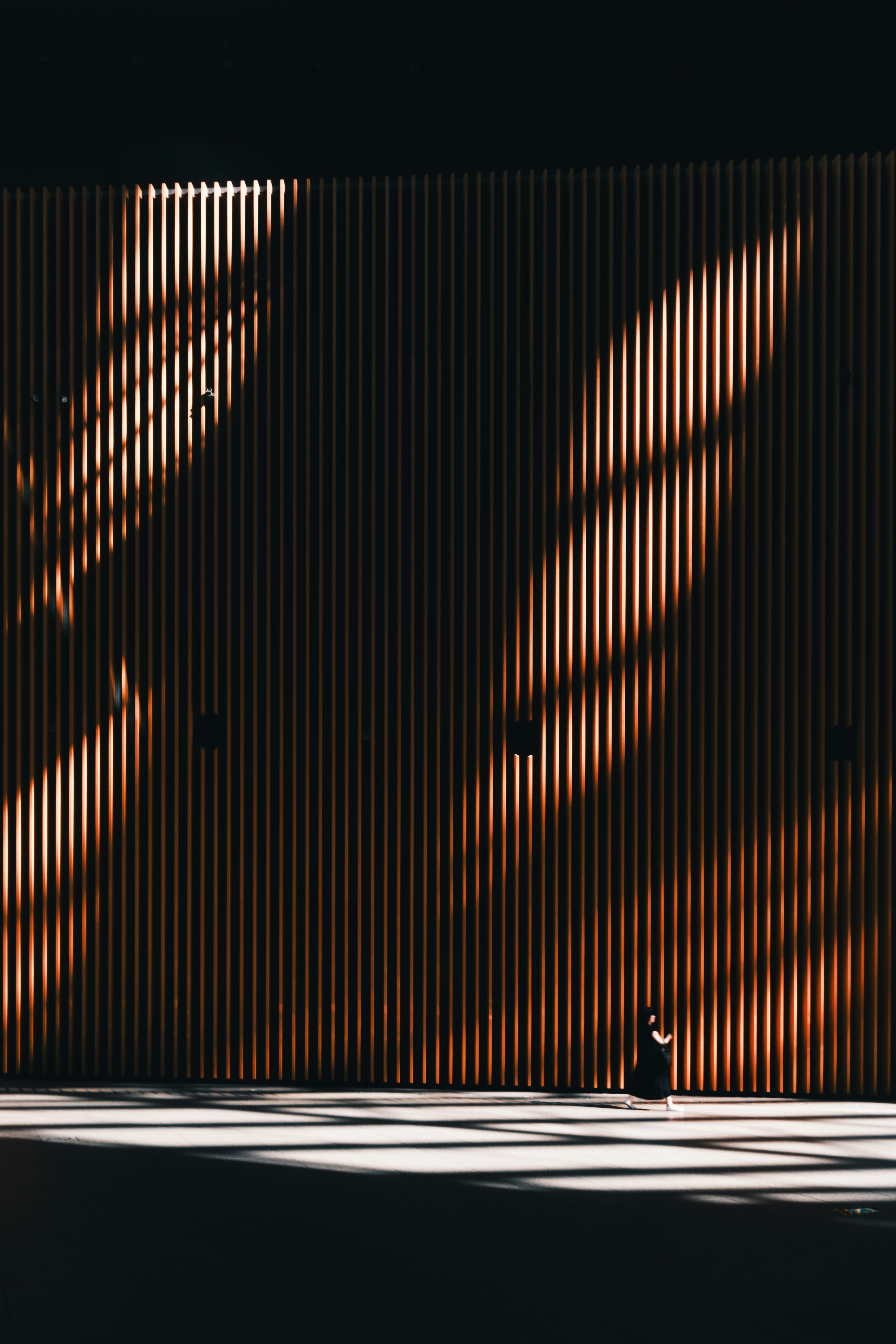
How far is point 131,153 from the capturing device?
38.7 feet

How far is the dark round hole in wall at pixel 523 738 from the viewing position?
9.70 meters

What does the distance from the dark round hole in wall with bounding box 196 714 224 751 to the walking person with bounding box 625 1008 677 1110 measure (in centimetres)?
439

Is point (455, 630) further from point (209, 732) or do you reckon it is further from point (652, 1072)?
point (652, 1072)

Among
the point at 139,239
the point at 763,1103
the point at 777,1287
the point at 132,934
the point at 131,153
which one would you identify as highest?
the point at 131,153

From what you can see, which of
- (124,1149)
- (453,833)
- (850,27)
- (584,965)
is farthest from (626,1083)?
(850,27)

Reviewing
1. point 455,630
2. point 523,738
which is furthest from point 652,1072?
point 455,630

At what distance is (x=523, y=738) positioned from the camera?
31.9 feet

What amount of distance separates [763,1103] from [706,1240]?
3845 millimetres

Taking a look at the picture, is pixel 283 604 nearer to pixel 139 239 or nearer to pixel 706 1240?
pixel 139 239

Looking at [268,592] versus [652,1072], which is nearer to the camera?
[652,1072]

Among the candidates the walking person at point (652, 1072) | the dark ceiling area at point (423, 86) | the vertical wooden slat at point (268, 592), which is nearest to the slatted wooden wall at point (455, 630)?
the vertical wooden slat at point (268, 592)

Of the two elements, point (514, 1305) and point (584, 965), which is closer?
point (514, 1305)

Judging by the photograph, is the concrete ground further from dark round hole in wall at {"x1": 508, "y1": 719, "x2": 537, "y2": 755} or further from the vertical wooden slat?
dark round hole in wall at {"x1": 508, "y1": 719, "x2": 537, "y2": 755}

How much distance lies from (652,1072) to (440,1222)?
3.37 meters
